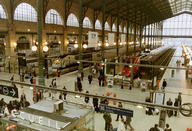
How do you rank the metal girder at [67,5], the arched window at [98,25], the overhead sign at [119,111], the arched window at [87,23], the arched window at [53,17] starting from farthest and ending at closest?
the arched window at [98,25]
the arched window at [87,23]
the metal girder at [67,5]
the arched window at [53,17]
the overhead sign at [119,111]

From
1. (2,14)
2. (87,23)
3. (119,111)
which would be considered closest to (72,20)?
(87,23)

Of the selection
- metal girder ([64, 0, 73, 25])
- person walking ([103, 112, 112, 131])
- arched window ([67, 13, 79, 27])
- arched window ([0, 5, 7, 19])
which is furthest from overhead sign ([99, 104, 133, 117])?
arched window ([67, 13, 79, 27])

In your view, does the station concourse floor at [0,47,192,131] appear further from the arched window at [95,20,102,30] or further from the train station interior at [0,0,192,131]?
the arched window at [95,20,102,30]

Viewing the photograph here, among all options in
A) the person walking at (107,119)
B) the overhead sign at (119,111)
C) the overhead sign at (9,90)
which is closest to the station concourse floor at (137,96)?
the person walking at (107,119)

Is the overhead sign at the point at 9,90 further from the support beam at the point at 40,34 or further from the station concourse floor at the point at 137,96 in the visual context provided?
the support beam at the point at 40,34

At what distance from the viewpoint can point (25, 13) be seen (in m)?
21.1

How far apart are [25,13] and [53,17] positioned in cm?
411

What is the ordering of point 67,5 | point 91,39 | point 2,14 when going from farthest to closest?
point 67,5 → point 2,14 → point 91,39

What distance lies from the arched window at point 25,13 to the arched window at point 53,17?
1.99 meters

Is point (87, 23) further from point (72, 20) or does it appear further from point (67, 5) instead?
point (67, 5)

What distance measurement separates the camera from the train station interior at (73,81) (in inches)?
178

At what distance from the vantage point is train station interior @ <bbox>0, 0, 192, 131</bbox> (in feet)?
14.8

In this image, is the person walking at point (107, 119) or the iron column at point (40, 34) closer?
the person walking at point (107, 119)

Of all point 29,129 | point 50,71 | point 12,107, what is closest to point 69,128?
point 29,129
